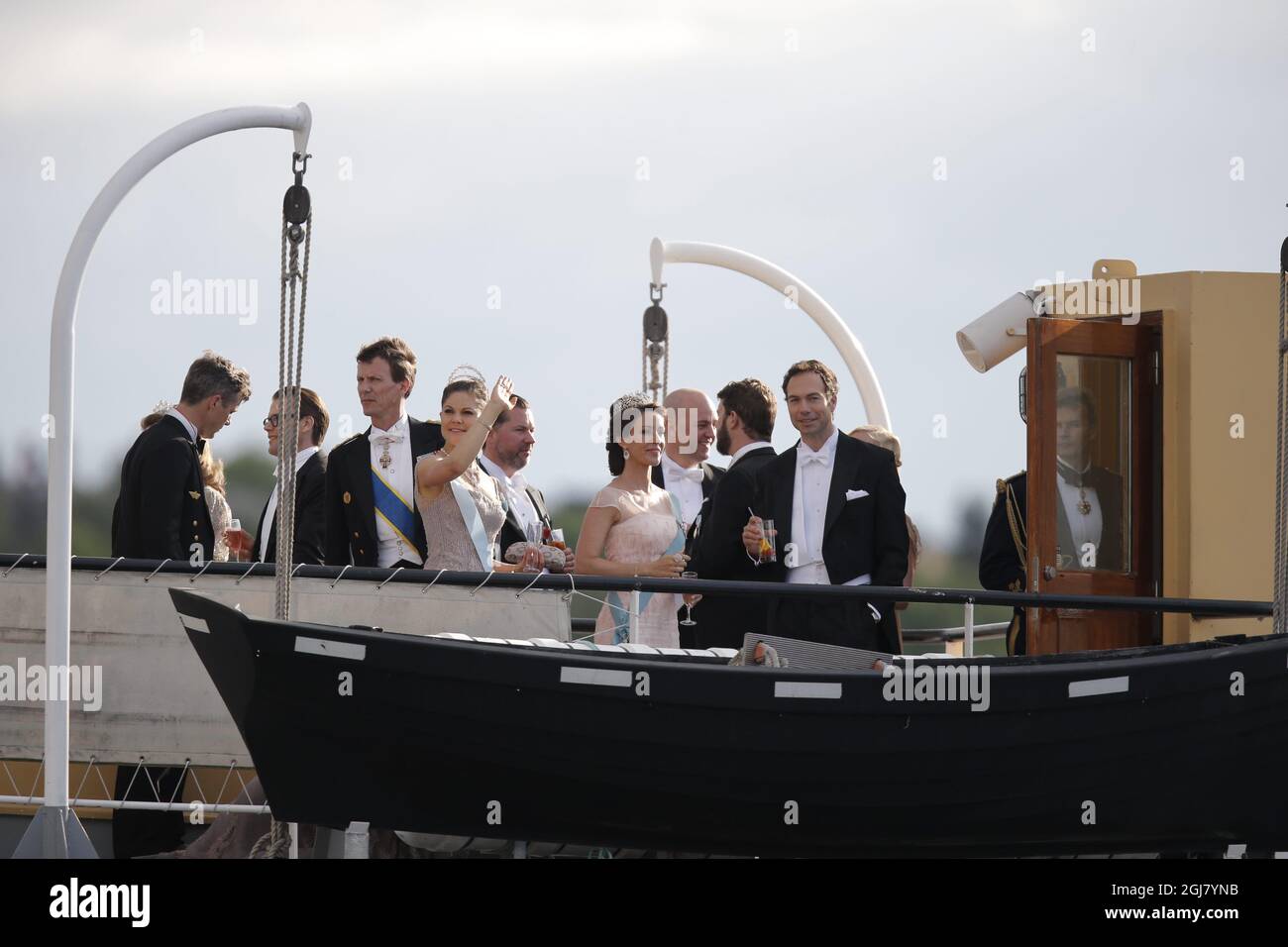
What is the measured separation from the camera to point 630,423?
948 centimetres

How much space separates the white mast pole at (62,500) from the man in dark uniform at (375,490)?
5.22 feet

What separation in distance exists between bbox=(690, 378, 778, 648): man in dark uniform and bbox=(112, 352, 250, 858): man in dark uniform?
241 cm

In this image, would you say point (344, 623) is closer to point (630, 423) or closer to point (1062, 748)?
point (630, 423)

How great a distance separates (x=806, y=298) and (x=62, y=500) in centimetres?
889

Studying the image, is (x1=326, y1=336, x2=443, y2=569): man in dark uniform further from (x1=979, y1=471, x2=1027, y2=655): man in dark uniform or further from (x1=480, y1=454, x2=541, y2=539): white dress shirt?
(x1=979, y1=471, x2=1027, y2=655): man in dark uniform

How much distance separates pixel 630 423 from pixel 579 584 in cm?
195

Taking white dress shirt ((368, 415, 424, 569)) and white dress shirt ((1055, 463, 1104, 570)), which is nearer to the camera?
white dress shirt ((368, 415, 424, 569))

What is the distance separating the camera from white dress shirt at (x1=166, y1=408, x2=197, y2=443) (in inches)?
356

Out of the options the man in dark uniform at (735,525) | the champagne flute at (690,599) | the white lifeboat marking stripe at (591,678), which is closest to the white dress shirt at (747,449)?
the man in dark uniform at (735,525)

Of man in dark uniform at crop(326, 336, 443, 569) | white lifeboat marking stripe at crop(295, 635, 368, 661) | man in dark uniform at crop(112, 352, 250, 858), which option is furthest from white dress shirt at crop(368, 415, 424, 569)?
white lifeboat marking stripe at crop(295, 635, 368, 661)

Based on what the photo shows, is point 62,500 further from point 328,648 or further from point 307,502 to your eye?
point 307,502

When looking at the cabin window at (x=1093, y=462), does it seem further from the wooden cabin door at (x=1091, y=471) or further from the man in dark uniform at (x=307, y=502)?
the man in dark uniform at (x=307, y=502)

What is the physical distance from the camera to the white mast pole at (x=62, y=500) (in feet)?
23.4

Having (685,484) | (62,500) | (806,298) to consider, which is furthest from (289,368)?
(806,298)
